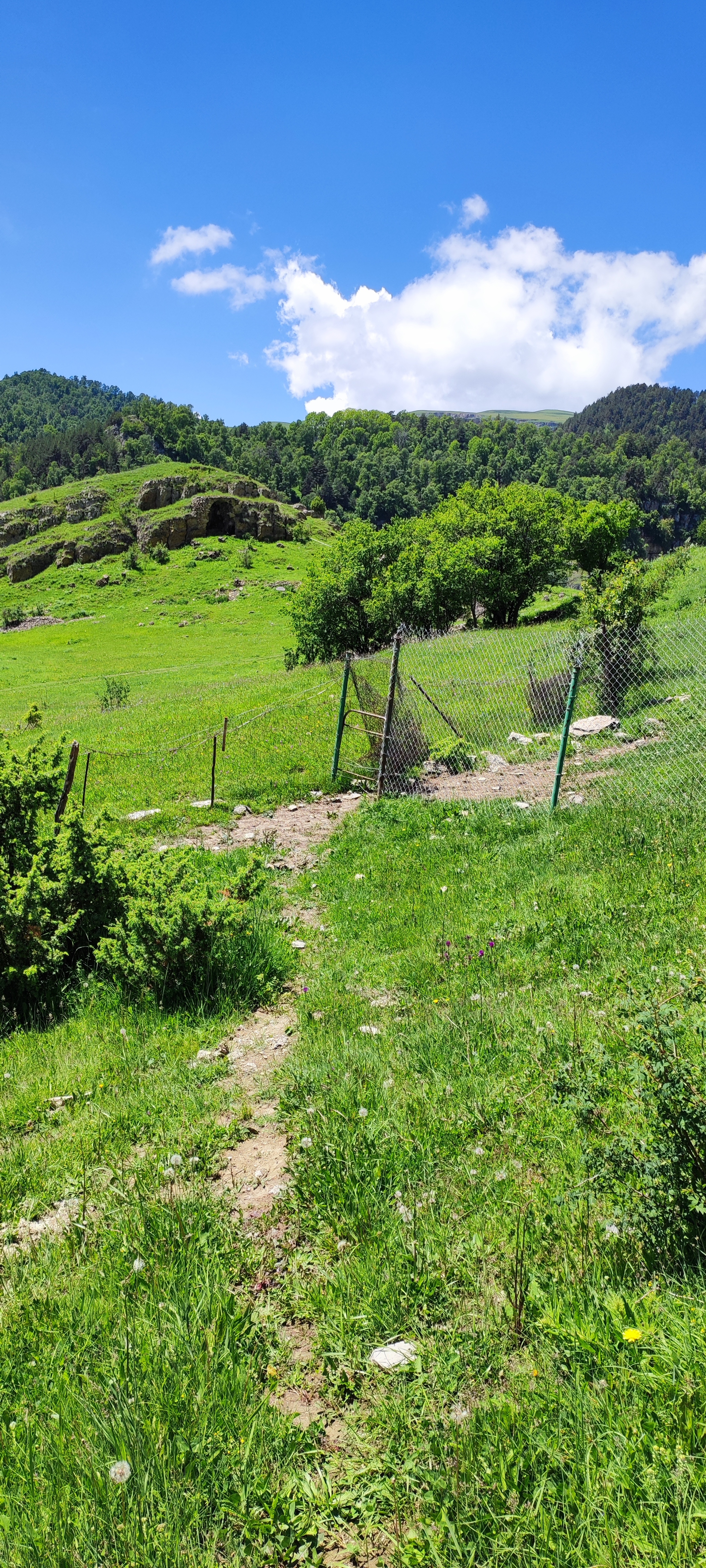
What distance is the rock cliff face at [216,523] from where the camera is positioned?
4058 inches

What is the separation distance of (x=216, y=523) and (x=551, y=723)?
10617 centimetres

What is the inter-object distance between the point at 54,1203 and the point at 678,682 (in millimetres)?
16550

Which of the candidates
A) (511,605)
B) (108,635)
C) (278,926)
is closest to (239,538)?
(108,635)

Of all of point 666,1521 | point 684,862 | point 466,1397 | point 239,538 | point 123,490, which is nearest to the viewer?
point 666,1521

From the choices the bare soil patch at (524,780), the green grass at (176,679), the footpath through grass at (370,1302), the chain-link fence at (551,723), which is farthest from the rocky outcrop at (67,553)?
the footpath through grass at (370,1302)

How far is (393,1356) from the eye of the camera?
2.94m

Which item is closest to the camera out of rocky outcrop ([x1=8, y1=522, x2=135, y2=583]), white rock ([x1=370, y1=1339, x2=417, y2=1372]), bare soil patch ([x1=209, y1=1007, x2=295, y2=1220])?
white rock ([x1=370, y1=1339, x2=417, y2=1372])

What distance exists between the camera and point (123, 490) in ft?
390

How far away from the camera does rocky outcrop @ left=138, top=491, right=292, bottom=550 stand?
4058 inches

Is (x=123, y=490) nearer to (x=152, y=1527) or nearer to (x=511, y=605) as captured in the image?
(x=511, y=605)

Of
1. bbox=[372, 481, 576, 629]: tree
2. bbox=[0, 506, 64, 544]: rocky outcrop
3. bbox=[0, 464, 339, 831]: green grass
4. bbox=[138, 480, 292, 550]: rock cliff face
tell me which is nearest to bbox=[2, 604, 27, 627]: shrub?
bbox=[0, 464, 339, 831]: green grass

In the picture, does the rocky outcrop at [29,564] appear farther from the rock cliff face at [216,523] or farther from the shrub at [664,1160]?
the shrub at [664,1160]

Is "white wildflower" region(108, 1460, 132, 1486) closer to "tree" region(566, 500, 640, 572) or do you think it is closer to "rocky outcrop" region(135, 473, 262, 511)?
"tree" region(566, 500, 640, 572)

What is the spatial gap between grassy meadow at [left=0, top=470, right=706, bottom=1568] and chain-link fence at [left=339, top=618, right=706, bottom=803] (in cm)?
382
